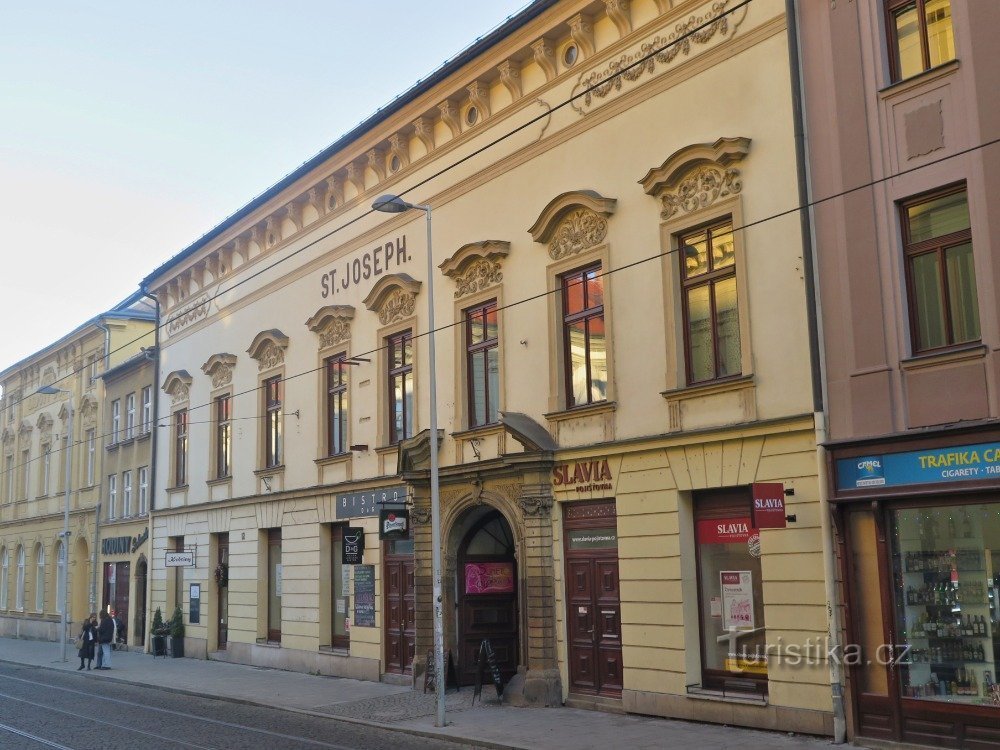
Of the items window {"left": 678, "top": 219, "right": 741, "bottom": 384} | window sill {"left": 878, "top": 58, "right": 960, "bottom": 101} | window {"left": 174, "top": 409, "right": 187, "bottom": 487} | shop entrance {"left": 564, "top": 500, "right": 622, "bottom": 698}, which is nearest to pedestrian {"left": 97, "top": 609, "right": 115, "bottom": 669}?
window {"left": 174, "top": 409, "right": 187, "bottom": 487}

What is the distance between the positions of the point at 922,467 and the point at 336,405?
15.5 metres

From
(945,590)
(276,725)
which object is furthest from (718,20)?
(276,725)

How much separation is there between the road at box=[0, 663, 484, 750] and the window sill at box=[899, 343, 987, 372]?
8078mm

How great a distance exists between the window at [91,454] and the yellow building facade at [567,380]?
1652cm

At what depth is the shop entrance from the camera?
17203 mm

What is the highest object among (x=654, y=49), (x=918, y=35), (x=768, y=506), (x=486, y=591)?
(x=654, y=49)

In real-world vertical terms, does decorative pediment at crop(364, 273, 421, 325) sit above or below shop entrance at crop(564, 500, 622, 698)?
above

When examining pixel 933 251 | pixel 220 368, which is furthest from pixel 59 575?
pixel 933 251

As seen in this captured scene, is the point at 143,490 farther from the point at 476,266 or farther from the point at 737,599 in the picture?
the point at 737,599

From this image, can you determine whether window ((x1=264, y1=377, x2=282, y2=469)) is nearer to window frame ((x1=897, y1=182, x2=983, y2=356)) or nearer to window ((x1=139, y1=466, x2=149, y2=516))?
window ((x1=139, y1=466, x2=149, y2=516))

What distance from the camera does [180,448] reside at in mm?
33219

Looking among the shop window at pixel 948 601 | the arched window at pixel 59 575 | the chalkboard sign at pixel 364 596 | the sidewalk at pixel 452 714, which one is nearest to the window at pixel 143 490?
the sidewalk at pixel 452 714

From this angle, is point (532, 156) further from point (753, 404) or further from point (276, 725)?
point (276, 725)

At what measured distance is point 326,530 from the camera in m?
25.2
